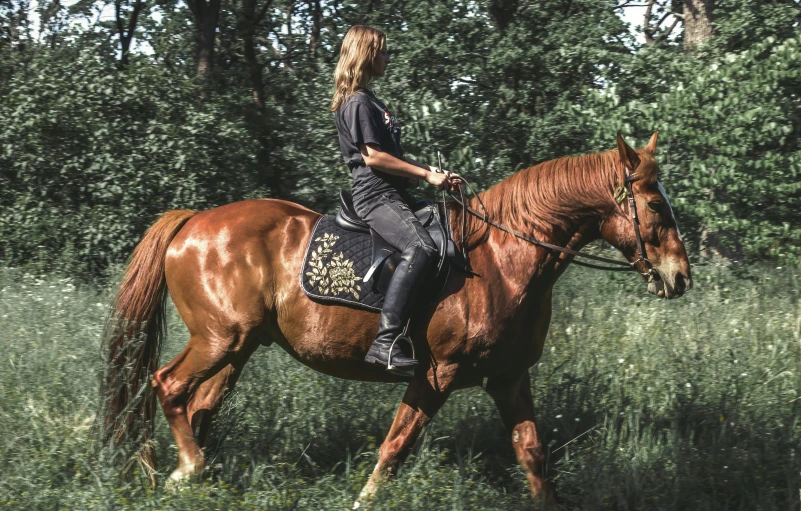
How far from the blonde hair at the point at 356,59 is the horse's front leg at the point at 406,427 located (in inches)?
69.7

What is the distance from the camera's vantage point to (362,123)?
487 centimetres

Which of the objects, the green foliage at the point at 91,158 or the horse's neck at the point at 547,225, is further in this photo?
the green foliage at the point at 91,158

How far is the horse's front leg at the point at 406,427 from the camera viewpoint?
4871mm

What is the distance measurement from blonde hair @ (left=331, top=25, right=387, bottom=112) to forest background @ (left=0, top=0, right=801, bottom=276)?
645 centimetres

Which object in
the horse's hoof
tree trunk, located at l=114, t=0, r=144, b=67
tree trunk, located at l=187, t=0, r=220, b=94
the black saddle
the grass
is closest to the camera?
the horse's hoof

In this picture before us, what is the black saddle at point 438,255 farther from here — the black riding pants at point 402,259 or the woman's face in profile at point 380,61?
the woman's face in profile at point 380,61

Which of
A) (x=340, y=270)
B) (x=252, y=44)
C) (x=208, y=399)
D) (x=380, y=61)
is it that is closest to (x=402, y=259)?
(x=340, y=270)

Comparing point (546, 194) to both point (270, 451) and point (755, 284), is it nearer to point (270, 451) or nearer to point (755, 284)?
point (270, 451)

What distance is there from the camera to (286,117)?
58.3 ft

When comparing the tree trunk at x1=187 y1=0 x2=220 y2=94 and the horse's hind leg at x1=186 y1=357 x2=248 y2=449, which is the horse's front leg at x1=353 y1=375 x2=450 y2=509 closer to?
the horse's hind leg at x1=186 y1=357 x2=248 y2=449

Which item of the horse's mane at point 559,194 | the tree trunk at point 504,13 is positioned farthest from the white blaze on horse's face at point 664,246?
the tree trunk at point 504,13

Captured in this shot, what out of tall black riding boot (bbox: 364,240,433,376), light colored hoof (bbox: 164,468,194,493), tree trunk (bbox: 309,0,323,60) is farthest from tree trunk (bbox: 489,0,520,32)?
light colored hoof (bbox: 164,468,194,493)

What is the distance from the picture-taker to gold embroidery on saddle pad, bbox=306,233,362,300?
5062 mm

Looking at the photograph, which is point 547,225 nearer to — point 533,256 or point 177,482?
point 533,256
